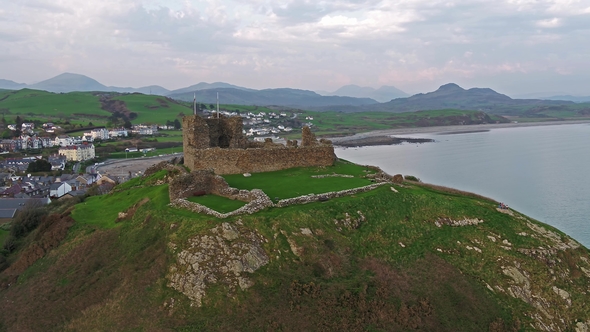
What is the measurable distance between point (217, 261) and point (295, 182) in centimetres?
996

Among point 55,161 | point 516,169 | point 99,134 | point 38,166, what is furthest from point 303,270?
point 99,134

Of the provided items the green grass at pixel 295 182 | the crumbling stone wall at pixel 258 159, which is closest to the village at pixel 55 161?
the crumbling stone wall at pixel 258 159

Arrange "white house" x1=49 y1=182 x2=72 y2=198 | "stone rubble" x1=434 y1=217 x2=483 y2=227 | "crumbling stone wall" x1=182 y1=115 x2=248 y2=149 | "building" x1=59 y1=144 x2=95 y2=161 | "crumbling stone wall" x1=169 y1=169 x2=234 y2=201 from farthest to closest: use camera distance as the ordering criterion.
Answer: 1. "building" x1=59 y1=144 x2=95 y2=161
2. "white house" x1=49 y1=182 x2=72 y2=198
3. "crumbling stone wall" x1=182 y1=115 x2=248 y2=149
4. "stone rubble" x1=434 y1=217 x2=483 y2=227
5. "crumbling stone wall" x1=169 y1=169 x2=234 y2=201

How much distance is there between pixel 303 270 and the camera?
57.5 feet

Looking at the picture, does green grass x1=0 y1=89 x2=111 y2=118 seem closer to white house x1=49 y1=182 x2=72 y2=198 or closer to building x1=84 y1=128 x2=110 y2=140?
building x1=84 y1=128 x2=110 y2=140

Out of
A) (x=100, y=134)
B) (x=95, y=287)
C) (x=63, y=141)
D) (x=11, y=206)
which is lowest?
(x=11, y=206)

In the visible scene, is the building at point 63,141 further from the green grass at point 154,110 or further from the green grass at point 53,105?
the green grass at point 53,105

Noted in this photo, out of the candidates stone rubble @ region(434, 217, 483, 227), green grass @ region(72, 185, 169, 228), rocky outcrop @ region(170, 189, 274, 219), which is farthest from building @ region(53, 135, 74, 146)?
stone rubble @ region(434, 217, 483, 227)

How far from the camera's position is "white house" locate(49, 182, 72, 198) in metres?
61.4

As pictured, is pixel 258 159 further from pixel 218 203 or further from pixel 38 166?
pixel 38 166

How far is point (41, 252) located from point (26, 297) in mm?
3761

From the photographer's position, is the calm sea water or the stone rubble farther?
the calm sea water

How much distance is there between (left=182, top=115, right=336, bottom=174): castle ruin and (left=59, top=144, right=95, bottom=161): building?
8353 centimetres

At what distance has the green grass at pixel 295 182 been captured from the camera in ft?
78.8
